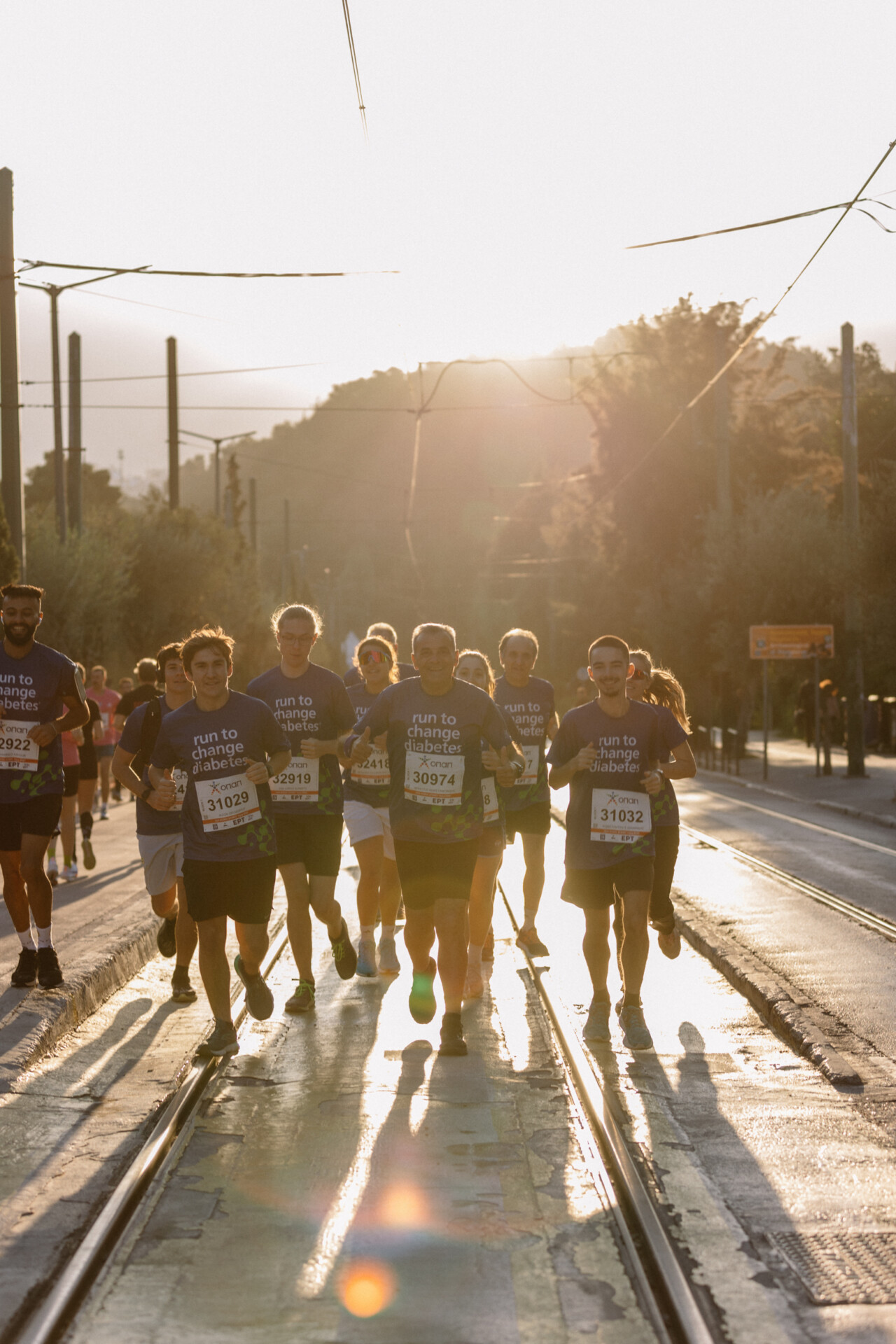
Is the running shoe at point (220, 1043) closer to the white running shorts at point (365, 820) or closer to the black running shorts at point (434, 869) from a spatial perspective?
the black running shorts at point (434, 869)

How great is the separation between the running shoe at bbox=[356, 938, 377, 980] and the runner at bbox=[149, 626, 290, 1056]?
2.32 metres

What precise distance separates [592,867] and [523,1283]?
3.44 meters

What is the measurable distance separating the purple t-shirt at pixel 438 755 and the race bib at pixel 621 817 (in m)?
0.63

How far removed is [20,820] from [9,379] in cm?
1207

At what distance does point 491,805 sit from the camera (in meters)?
9.16

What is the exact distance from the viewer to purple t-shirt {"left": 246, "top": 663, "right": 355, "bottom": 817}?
27.7 ft

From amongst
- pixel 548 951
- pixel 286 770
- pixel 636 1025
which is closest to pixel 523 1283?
pixel 636 1025

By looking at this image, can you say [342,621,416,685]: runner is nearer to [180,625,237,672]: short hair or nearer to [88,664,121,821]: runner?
[180,625,237,672]: short hair

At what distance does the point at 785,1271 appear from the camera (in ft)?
15.6

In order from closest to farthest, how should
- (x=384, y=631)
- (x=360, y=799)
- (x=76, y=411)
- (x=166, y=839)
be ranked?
(x=166, y=839), (x=360, y=799), (x=384, y=631), (x=76, y=411)

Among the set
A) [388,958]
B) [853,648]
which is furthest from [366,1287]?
[853,648]

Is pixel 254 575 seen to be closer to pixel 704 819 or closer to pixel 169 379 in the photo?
pixel 169 379

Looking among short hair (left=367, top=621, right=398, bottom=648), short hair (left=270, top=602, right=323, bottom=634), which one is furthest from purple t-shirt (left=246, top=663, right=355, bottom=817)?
short hair (left=367, top=621, right=398, bottom=648)

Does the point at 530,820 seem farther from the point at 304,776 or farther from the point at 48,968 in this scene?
the point at 48,968
